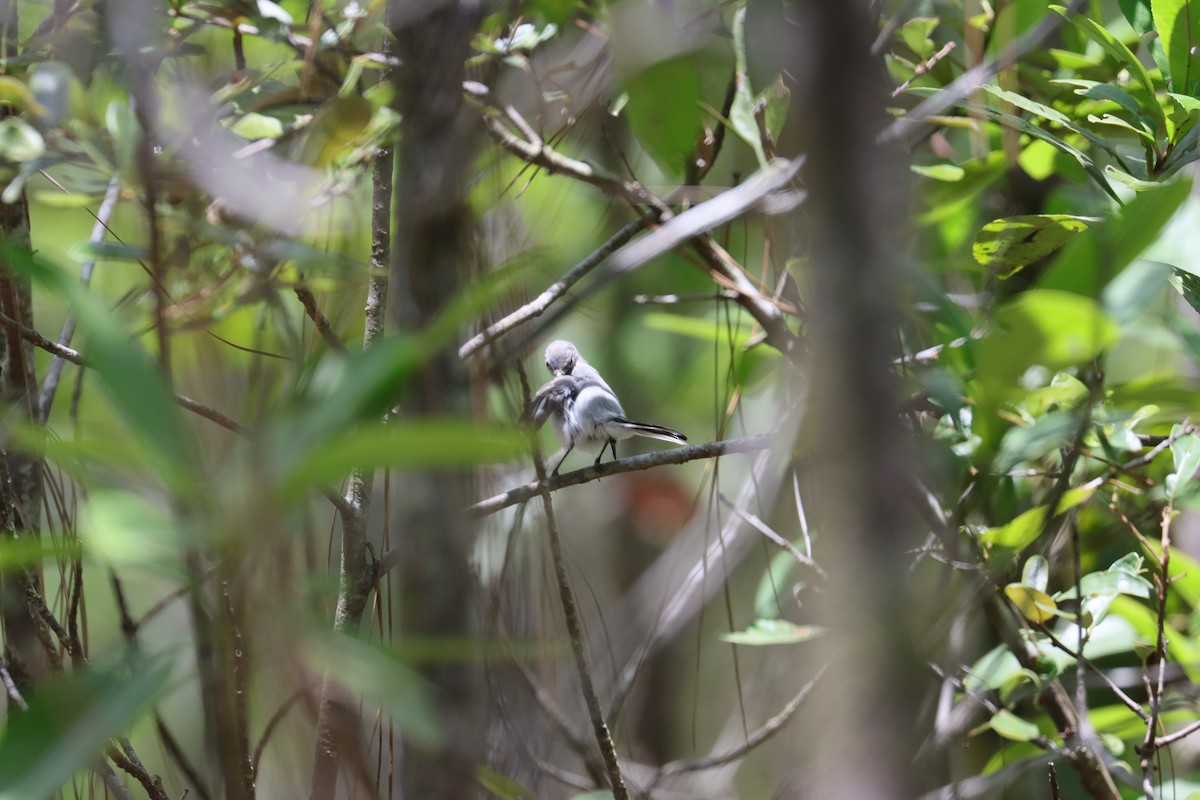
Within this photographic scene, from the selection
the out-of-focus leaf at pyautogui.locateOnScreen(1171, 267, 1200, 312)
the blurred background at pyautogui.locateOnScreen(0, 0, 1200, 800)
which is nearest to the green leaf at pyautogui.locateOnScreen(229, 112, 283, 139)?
the blurred background at pyautogui.locateOnScreen(0, 0, 1200, 800)

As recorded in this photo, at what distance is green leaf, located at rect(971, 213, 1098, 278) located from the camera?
1.14 meters

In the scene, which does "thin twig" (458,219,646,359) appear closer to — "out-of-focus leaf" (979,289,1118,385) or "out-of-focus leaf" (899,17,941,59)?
"out-of-focus leaf" (979,289,1118,385)

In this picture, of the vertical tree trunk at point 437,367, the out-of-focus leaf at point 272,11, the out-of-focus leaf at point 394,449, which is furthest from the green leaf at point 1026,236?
the out-of-focus leaf at point 272,11

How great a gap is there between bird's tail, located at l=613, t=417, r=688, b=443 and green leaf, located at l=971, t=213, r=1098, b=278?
62 cm

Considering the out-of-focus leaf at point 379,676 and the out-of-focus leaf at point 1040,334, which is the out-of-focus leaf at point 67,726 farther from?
the out-of-focus leaf at point 1040,334

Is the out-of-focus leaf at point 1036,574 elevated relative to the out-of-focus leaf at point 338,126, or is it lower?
lower

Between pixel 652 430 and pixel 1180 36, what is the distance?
970 millimetres

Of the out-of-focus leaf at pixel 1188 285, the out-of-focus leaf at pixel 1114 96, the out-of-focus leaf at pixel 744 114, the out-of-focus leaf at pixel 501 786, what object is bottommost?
the out-of-focus leaf at pixel 501 786

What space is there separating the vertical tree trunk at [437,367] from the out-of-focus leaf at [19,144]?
2.00ft

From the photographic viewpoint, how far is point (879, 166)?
1.47 feet

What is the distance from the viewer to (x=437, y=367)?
644mm

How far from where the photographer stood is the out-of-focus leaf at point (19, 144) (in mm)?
1037

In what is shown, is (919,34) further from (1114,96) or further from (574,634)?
(574,634)

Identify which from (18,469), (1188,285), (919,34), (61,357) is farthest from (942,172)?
(18,469)
